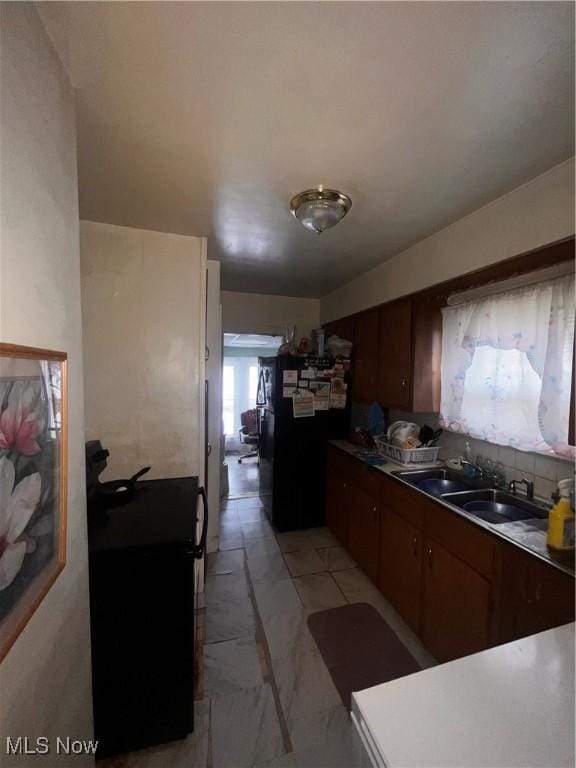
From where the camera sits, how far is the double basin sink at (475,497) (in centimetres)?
159

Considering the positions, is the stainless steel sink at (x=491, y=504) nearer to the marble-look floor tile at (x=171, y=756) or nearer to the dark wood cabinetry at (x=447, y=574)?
the dark wood cabinetry at (x=447, y=574)

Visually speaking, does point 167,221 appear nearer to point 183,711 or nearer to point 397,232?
point 397,232

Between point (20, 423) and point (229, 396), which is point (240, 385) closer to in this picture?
point (229, 396)

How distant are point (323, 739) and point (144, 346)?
6.78ft

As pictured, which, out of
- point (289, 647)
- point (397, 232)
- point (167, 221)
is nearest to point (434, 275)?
point (397, 232)

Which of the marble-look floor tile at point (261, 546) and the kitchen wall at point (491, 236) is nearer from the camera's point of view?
the kitchen wall at point (491, 236)

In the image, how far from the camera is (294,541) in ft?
8.93

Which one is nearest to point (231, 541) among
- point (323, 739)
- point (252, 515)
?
point (252, 515)

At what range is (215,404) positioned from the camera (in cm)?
261

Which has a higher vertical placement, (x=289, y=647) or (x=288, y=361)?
(x=288, y=361)

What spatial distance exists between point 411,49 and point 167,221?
1.41 meters

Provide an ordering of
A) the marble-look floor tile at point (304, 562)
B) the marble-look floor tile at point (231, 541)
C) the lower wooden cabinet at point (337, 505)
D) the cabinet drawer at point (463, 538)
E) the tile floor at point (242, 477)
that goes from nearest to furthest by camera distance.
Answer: the cabinet drawer at point (463, 538)
the marble-look floor tile at point (304, 562)
the lower wooden cabinet at point (337, 505)
the marble-look floor tile at point (231, 541)
the tile floor at point (242, 477)

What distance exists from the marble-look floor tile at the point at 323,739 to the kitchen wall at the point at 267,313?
287cm

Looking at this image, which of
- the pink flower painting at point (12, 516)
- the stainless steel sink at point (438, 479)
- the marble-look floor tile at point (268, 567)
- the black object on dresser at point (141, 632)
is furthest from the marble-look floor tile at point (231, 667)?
the pink flower painting at point (12, 516)
